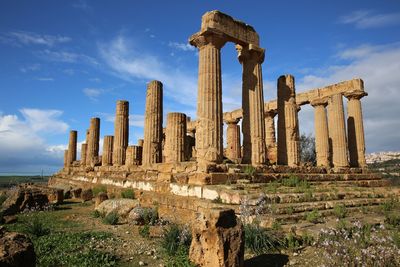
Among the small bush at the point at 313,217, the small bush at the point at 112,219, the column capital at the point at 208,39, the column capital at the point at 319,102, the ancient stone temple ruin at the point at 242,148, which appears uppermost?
the column capital at the point at 208,39

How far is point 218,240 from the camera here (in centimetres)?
474

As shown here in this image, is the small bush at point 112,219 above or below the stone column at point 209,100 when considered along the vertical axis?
below

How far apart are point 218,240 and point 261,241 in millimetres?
1509

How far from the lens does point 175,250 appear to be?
5945 millimetres

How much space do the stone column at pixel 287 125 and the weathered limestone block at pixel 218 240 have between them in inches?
429

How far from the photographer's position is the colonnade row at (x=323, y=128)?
1534 centimetres

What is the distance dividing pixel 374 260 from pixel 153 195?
874 cm

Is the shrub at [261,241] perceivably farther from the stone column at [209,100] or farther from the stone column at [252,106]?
the stone column at [252,106]

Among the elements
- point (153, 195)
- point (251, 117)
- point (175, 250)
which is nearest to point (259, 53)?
point (251, 117)

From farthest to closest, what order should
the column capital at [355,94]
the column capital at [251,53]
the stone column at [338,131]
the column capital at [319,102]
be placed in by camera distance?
the column capital at [319,102]
the column capital at [355,94]
the stone column at [338,131]
the column capital at [251,53]

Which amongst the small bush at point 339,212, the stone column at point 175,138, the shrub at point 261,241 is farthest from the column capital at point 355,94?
the shrub at point 261,241

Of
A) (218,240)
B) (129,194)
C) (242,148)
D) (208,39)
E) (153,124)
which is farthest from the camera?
(153,124)

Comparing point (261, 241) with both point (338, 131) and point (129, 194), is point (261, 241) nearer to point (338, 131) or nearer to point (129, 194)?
point (129, 194)

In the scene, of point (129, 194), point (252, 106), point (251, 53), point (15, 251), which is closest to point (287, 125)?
point (252, 106)
